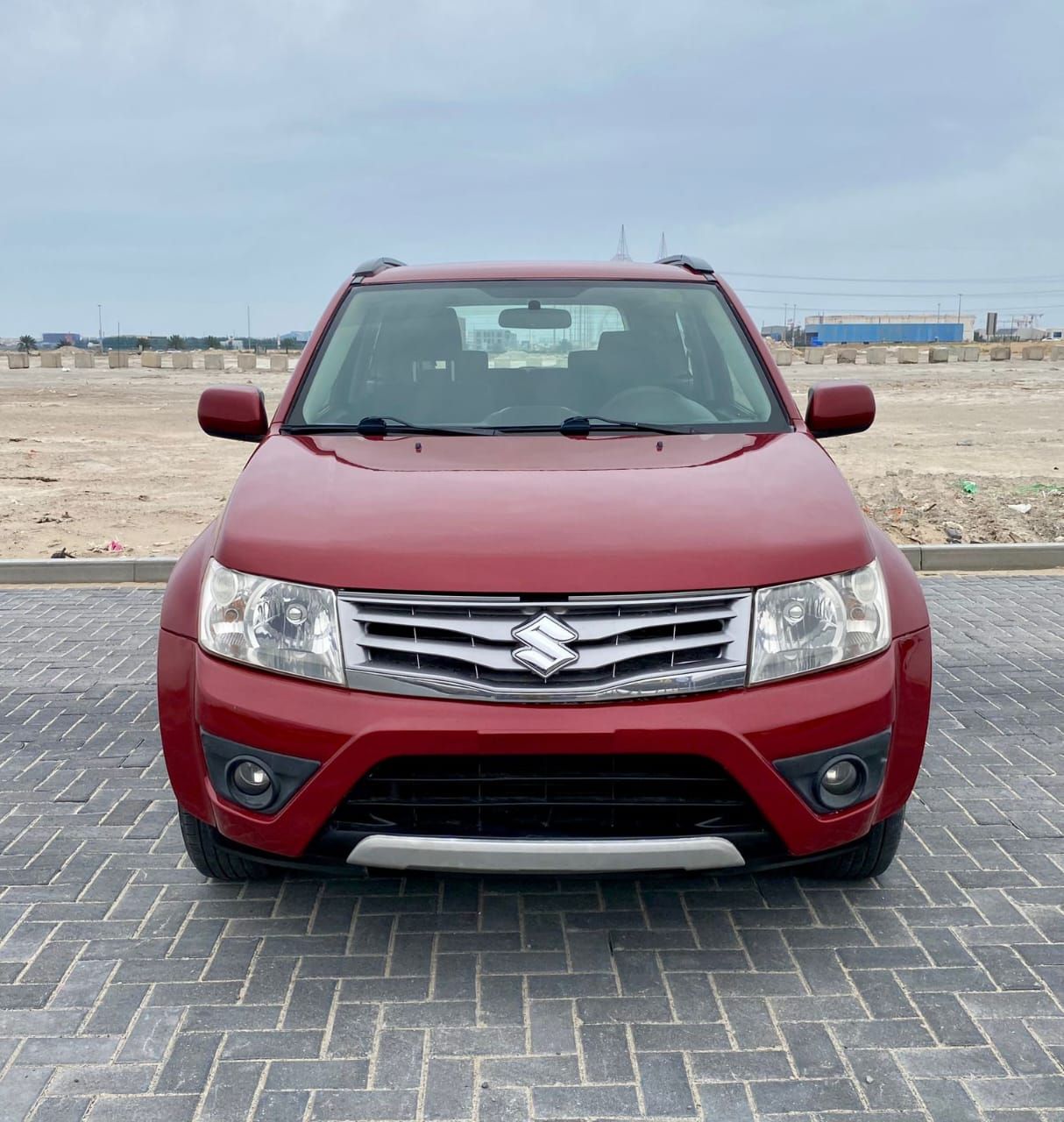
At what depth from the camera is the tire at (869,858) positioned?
3498 millimetres

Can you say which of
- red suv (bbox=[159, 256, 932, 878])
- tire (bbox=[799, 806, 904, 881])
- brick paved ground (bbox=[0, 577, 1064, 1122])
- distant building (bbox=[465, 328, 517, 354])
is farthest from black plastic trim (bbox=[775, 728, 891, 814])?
distant building (bbox=[465, 328, 517, 354])

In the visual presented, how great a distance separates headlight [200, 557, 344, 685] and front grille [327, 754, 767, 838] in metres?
0.33

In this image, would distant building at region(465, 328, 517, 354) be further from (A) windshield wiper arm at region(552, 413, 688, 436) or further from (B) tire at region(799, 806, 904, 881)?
(B) tire at region(799, 806, 904, 881)

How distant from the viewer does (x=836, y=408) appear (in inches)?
165

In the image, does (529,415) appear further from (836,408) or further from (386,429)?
(836,408)

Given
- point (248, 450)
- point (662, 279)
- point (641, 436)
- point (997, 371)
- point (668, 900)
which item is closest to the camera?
point (668, 900)

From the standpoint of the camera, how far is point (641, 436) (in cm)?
389

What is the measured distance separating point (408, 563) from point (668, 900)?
1.48 m

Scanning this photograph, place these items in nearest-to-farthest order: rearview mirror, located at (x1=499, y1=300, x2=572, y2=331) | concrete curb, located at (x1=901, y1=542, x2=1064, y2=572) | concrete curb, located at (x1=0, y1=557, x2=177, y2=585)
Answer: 1. rearview mirror, located at (x1=499, y1=300, x2=572, y2=331)
2. concrete curb, located at (x1=0, y1=557, x2=177, y2=585)
3. concrete curb, located at (x1=901, y1=542, x2=1064, y2=572)

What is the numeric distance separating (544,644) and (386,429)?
142cm

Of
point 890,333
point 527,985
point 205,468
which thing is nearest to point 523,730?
point 527,985

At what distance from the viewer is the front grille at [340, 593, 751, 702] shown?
Result: 112 inches

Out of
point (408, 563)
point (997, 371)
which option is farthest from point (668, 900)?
point (997, 371)

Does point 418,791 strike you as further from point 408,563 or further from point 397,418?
point 397,418
